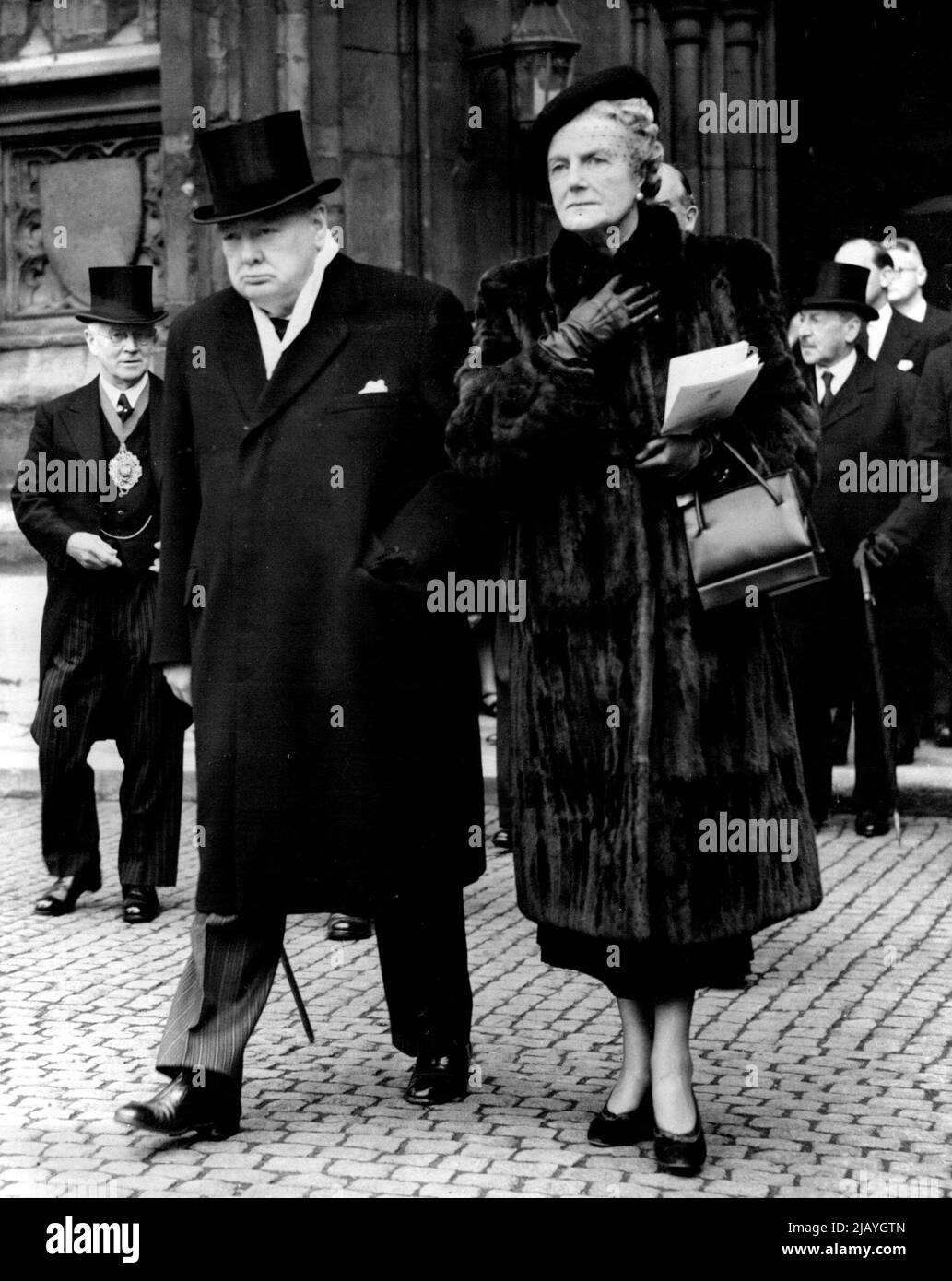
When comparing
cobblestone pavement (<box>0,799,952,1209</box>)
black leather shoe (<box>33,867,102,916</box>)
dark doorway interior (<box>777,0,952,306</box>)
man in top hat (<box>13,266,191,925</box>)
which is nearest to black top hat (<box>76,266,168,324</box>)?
man in top hat (<box>13,266,191,925</box>)

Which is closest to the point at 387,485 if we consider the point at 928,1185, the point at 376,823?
the point at 376,823

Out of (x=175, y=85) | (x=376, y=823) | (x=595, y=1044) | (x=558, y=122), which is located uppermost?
(x=175, y=85)

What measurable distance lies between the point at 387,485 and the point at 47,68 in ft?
24.6

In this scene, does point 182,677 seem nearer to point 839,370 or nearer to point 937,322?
point 839,370

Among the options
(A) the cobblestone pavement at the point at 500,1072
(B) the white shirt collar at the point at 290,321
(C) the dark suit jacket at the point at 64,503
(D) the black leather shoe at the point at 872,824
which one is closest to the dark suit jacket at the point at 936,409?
(D) the black leather shoe at the point at 872,824

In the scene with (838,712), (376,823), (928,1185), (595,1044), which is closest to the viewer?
(928,1185)

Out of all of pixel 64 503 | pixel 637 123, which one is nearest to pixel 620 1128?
pixel 637 123

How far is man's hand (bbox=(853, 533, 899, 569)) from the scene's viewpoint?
9.06 meters

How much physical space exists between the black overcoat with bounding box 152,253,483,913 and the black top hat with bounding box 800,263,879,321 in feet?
14.3

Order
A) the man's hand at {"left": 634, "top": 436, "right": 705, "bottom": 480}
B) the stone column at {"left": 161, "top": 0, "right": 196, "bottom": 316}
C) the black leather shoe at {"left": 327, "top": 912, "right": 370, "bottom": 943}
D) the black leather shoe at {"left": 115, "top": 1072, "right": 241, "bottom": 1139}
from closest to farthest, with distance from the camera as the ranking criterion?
the man's hand at {"left": 634, "top": 436, "right": 705, "bottom": 480} → the black leather shoe at {"left": 115, "top": 1072, "right": 241, "bottom": 1139} → the black leather shoe at {"left": 327, "top": 912, "right": 370, "bottom": 943} → the stone column at {"left": 161, "top": 0, "right": 196, "bottom": 316}

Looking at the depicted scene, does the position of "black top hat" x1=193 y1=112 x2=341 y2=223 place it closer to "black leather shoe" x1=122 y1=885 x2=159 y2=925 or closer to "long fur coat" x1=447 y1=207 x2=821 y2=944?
"long fur coat" x1=447 y1=207 x2=821 y2=944

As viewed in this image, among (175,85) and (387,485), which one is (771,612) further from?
(175,85)

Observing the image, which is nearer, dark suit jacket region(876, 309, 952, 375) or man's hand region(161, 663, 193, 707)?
man's hand region(161, 663, 193, 707)
